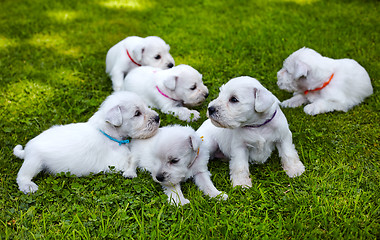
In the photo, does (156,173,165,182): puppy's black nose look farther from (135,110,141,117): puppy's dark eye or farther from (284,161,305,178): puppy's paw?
(284,161,305,178): puppy's paw

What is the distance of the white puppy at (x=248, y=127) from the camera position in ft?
12.9

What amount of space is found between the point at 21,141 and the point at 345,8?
8.50 metres

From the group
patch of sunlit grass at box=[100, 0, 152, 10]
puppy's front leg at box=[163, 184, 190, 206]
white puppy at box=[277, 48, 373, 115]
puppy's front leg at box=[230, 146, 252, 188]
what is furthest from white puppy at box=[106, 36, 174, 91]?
patch of sunlit grass at box=[100, 0, 152, 10]

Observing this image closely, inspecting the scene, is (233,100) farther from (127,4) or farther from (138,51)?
(127,4)

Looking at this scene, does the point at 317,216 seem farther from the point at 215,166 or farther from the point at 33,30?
the point at 33,30

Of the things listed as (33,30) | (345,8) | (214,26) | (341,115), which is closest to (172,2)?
(214,26)

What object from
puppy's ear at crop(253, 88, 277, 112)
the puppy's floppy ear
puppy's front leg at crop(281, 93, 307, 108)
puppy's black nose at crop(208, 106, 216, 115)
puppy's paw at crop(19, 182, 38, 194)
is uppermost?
puppy's ear at crop(253, 88, 277, 112)

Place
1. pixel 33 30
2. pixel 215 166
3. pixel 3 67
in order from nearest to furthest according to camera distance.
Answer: pixel 215 166, pixel 3 67, pixel 33 30

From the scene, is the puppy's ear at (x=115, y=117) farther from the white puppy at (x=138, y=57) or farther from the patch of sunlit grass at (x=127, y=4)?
the patch of sunlit grass at (x=127, y=4)

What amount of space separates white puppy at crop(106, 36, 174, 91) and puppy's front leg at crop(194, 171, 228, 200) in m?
2.90

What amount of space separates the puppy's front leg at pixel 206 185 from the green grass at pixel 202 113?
0.09 meters

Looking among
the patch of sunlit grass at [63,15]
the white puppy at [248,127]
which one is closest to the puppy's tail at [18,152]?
A: the white puppy at [248,127]

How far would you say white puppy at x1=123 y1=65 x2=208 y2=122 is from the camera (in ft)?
18.7

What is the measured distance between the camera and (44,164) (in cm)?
429
